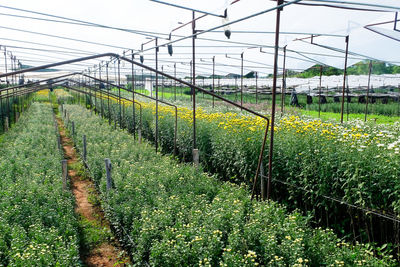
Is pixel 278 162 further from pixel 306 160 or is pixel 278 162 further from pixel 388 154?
pixel 388 154

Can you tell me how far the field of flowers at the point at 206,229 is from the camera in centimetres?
338

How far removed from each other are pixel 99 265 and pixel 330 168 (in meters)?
4.04

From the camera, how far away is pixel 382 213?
455 centimetres

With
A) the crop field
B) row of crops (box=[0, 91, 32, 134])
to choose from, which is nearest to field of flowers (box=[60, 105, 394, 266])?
the crop field

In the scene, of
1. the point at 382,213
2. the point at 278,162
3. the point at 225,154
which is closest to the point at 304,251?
the point at 382,213

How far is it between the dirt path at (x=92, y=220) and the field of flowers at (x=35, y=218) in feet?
1.83

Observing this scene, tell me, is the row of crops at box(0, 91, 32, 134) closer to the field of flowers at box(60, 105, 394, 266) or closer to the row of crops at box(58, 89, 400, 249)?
the field of flowers at box(60, 105, 394, 266)

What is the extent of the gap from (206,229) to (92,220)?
146 inches

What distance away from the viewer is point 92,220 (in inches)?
263

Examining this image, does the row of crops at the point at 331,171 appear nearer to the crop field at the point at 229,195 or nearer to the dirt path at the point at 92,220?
the crop field at the point at 229,195

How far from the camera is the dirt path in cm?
513

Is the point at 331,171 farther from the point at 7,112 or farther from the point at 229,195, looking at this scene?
the point at 7,112

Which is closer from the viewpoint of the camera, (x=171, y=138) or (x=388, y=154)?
(x=388, y=154)

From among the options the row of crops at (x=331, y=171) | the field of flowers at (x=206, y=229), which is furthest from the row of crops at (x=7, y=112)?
the row of crops at (x=331, y=171)
